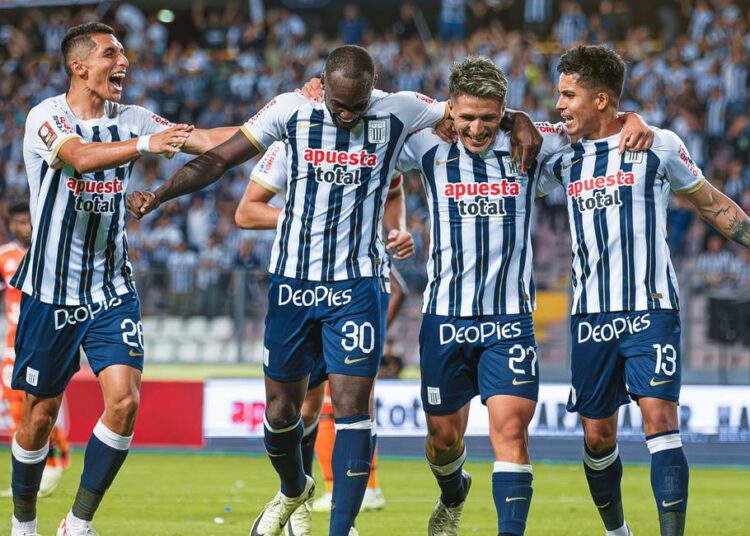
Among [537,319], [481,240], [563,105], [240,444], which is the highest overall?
[563,105]

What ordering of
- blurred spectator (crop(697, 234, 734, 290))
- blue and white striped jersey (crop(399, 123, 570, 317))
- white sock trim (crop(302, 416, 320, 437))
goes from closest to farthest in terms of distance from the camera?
1. blue and white striped jersey (crop(399, 123, 570, 317))
2. white sock trim (crop(302, 416, 320, 437))
3. blurred spectator (crop(697, 234, 734, 290))

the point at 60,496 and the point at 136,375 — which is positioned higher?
the point at 136,375

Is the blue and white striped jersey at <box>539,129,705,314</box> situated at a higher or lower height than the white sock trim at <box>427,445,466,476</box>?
higher

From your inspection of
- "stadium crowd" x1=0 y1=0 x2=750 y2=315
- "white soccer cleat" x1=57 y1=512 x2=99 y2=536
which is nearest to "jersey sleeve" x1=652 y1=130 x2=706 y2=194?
"white soccer cleat" x1=57 y1=512 x2=99 y2=536

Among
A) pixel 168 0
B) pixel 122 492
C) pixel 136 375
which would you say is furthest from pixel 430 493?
pixel 168 0

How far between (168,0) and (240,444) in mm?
15398

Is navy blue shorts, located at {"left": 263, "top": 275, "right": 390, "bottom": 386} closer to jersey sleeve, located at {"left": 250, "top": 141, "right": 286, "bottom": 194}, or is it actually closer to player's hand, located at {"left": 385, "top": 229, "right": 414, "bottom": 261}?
player's hand, located at {"left": 385, "top": 229, "right": 414, "bottom": 261}

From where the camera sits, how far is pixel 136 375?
6547 millimetres

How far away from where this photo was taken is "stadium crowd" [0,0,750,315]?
17.4 meters

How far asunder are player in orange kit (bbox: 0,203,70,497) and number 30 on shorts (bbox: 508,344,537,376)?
4683mm

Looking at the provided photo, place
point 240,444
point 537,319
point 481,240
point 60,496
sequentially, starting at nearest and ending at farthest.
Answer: point 481,240 → point 60,496 → point 240,444 → point 537,319

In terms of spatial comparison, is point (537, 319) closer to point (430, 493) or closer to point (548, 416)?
point (548, 416)

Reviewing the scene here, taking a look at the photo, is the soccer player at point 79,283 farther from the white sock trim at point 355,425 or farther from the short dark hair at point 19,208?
the short dark hair at point 19,208

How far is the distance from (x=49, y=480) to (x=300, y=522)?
3311mm
